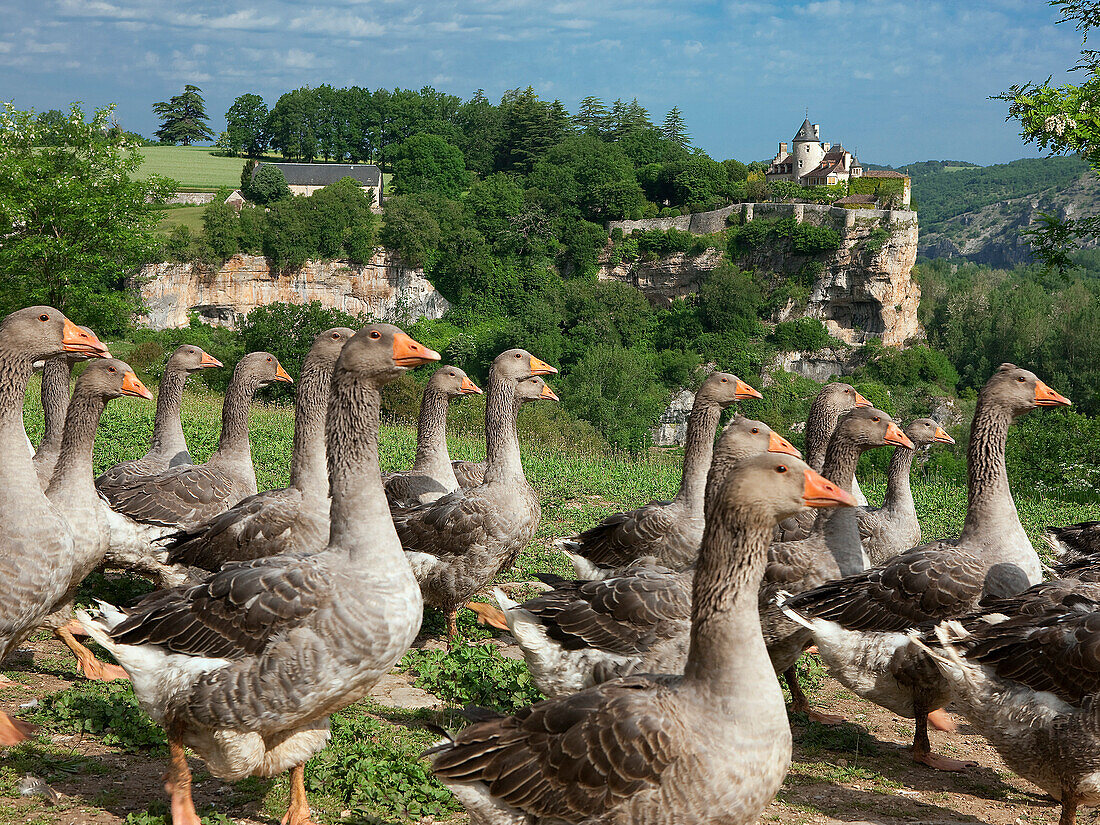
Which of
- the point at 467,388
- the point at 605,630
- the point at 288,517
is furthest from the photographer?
the point at 467,388

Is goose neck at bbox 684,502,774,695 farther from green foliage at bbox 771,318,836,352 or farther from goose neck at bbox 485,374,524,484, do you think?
green foliage at bbox 771,318,836,352

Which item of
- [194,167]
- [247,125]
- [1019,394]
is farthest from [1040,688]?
[247,125]

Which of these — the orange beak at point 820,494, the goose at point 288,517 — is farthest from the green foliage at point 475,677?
the orange beak at point 820,494

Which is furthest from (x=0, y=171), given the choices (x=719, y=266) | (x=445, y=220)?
(x=719, y=266)

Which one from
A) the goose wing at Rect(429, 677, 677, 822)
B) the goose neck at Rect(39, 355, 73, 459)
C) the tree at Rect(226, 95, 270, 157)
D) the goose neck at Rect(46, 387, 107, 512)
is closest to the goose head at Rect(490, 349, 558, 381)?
the goose neck at Rect(46, 387, 107, 512)

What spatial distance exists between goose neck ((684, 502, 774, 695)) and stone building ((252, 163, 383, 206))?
4148 inches

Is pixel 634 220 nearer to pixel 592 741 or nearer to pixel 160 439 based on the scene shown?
pixel 160 439

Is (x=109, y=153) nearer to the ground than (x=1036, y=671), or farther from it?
farther from it

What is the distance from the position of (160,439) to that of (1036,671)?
987cm

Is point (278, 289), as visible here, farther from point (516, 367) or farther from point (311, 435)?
point (311, 435)

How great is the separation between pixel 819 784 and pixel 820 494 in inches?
116

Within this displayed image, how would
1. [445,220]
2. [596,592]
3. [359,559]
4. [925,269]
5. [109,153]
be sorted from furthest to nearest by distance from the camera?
[925,269]
[445,220]
[109,153]
[596,592]
[359,559]

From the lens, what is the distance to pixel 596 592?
Answer: 20.3ft

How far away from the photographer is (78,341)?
6.34 m
